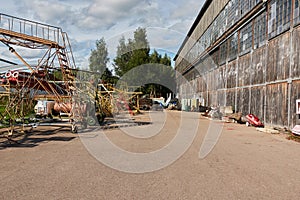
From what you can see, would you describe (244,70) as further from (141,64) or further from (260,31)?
(141,64)

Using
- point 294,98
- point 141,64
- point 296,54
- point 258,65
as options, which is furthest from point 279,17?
point 141,64

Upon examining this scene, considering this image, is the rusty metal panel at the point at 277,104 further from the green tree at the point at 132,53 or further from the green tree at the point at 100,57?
the green tree at the point at 100,57

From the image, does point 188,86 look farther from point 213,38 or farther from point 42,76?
point 42,76

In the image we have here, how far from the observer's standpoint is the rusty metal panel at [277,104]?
15.6 m

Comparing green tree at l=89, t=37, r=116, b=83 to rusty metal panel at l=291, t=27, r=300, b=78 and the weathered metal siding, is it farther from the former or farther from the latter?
rusty metal panel at l=291, t=27, r=300, b=78

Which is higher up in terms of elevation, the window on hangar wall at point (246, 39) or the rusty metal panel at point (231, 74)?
the window on hangar wall at point (246, 39)

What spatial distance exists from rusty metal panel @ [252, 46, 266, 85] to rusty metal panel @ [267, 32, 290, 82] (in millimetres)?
983

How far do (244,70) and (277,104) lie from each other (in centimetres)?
692

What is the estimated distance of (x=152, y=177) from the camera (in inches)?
241

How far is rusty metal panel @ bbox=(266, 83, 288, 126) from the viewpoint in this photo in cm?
1565

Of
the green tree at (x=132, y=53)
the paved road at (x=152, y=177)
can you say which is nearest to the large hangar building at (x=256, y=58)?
the paved road at (x=152, y=177)

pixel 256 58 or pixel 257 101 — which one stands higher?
pixel 256 58

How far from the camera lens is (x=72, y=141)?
11.2m

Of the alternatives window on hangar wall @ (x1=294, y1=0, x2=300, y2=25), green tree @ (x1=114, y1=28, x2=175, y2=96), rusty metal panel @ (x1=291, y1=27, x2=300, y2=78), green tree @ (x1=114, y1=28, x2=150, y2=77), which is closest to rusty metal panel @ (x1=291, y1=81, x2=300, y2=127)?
rusty metal panel @ (x1=291, y1=27, x2=300, y2=78)
